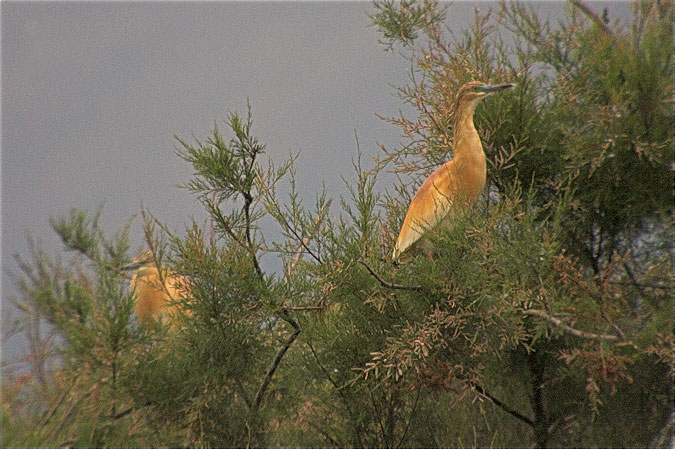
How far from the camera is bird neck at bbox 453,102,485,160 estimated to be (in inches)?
32.9

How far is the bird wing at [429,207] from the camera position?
820mm

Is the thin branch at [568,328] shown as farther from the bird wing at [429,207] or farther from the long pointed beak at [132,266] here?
the long pointed beak at [132,266]

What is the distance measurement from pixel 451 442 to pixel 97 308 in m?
0.57

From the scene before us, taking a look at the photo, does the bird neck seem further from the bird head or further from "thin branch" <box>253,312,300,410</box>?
the bird head

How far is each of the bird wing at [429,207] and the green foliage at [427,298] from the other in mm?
25

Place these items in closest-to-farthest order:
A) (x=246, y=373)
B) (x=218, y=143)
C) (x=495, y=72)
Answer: (x=218, y=143) < (x=246, y=373) < (x=495, y=72)

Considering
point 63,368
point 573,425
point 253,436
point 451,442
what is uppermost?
point 63,368

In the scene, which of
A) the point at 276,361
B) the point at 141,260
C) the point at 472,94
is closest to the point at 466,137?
the point at 472,94

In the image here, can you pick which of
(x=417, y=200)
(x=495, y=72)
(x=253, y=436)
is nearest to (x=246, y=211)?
(x=417, y=200)

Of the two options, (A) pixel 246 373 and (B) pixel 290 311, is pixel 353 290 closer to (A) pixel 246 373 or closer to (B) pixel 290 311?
(B) pixel 290 311

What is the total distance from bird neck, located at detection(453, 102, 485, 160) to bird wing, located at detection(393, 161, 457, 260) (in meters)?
0.02

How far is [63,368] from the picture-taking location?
86 cm

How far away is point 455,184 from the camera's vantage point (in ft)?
2.70

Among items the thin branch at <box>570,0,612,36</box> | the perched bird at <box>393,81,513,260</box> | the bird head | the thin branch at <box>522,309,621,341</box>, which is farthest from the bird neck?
the bird head
